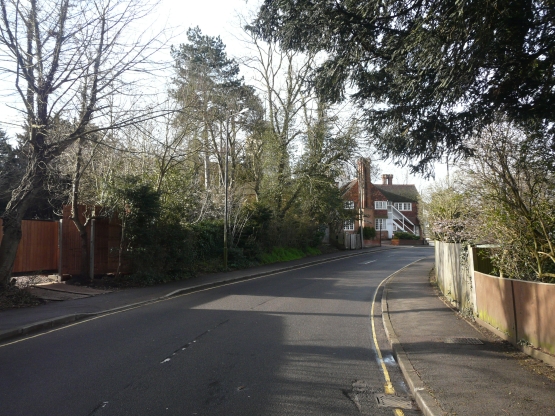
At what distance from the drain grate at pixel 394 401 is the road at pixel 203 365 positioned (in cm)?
12

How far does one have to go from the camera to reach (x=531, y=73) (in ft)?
30.3

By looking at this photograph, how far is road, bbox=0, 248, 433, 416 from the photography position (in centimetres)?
600

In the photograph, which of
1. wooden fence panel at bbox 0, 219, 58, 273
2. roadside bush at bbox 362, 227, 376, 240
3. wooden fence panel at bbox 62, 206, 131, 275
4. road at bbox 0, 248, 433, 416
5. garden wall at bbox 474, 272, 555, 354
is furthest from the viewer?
roadside bush at bbox 362, 227, 376, 240

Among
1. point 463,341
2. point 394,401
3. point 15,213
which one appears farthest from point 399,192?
point 394,401

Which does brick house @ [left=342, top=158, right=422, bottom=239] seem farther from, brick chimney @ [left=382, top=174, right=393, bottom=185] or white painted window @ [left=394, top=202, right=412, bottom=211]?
brick chimney @ [left=382, top=174, right=393, bottom=185]

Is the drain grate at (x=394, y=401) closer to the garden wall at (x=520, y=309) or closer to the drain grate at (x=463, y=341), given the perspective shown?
the garden wall at (x=520, y=309)

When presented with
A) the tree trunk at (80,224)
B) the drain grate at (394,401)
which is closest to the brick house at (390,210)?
the tree trunk at (80,224)

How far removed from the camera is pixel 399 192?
87.9 meters

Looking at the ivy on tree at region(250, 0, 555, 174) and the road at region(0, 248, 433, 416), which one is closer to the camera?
the road at region(0, 248, 433, 416)

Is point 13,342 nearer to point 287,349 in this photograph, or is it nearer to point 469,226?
point 287,349

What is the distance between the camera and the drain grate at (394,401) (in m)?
6.29

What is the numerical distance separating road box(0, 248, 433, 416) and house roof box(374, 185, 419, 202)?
70.9m

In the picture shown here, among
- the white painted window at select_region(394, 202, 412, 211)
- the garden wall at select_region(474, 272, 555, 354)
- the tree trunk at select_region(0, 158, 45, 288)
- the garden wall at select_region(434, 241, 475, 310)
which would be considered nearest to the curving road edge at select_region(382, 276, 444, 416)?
the garden wall at select_region(474, 272, 555, 354)

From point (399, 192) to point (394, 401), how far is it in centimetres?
8386
